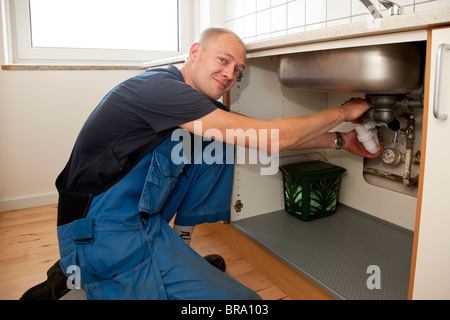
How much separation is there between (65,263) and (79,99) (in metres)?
1.28

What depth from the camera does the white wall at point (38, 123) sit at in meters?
1.84

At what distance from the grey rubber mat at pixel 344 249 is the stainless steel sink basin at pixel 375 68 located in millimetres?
528

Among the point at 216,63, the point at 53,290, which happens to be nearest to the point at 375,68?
the point at 216,63

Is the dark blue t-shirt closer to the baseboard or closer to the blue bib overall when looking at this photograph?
the blue bib overall

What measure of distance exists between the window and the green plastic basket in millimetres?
1366

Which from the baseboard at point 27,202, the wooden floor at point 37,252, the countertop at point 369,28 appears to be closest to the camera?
the countertop at point 369,28

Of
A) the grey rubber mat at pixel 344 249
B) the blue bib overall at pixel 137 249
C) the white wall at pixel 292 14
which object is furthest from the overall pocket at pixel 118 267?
the white wall at pixel 292 14

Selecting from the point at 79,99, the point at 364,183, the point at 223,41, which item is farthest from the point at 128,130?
the point at 79,99

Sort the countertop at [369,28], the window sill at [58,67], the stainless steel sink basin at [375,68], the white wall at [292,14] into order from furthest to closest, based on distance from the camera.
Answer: the window sill at [58,67] → the white wall at [292,14] → the stainless steel sink basin at [375,68] → the countertop at [369,28]

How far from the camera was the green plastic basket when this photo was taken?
1417mm

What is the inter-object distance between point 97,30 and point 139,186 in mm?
1607

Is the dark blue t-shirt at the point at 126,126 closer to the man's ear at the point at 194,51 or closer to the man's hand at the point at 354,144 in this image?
the man's ear at the point at 194,51

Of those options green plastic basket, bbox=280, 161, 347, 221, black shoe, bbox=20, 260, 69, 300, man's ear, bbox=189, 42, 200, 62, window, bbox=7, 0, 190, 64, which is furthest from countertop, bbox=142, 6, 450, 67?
window, bbox=7, 0, 190, 64

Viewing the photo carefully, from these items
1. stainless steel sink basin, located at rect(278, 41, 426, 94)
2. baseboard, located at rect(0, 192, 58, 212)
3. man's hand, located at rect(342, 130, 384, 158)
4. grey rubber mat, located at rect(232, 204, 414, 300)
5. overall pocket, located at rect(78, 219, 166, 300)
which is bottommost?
baseboard, located at rect(0, 192, 58, 212)
